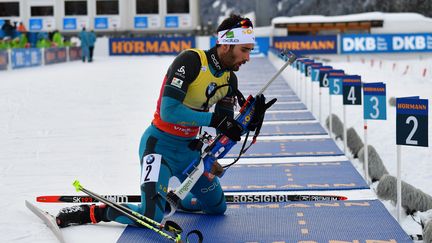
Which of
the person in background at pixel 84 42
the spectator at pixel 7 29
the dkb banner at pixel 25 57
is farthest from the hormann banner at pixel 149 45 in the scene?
the dkb banner at pixel 25 57

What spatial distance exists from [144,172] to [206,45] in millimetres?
38770

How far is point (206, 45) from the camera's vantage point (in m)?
44.1

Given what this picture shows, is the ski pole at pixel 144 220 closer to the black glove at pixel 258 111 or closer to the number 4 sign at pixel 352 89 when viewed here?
the black glove at pixel 258 111

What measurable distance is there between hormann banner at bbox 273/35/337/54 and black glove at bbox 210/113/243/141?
36.7m

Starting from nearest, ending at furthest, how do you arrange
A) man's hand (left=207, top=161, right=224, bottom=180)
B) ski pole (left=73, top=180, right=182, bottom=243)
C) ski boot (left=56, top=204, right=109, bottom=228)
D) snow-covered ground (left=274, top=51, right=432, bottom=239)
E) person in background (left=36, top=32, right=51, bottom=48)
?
ski pole (left=73, top=180, right=182, bottom=243), man's hand (left=207, top=161, right=224, bottom=180), ski boot (left=56, top=204, right=109, bottom=228), snow-covered ground (left=274, top=51, right=432, bottom=239), person in background (left=36, top=32, right=51, bottom=48)

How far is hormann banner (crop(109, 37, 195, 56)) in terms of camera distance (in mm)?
44312

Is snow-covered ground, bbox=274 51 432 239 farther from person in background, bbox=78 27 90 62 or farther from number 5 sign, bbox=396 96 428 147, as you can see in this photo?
person in background, bbox=78 27 90 62

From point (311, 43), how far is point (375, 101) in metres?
34.4

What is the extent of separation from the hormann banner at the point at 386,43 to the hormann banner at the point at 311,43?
623 millimetres

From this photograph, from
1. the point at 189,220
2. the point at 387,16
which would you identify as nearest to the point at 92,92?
the point at 189,220

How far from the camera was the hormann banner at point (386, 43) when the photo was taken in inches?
1622

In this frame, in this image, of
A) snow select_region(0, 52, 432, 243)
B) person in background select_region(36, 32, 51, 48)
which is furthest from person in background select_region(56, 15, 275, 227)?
person in background select_region(36, 32, 51, 48)

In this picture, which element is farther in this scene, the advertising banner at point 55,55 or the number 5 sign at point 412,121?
the advertising banner at point 55,55

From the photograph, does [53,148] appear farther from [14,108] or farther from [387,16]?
[387,16]
